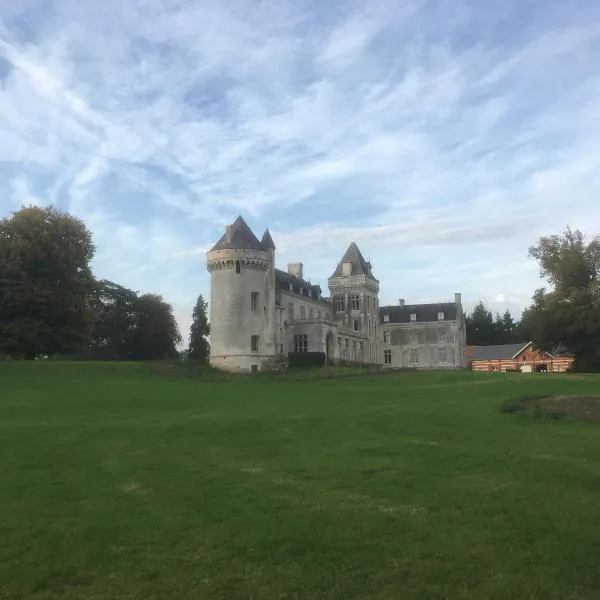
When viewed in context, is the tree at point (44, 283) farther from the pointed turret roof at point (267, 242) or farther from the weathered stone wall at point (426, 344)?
the weathered stone wall at point (426, 344)

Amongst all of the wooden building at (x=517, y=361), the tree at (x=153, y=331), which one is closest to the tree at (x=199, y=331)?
the tree at (x=153, y=331)

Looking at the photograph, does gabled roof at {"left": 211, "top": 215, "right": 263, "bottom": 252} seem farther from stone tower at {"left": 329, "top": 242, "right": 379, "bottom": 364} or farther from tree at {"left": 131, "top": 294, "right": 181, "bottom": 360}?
tree at {"left": 131, "top": 294, "right": 181, "bottom": 360}

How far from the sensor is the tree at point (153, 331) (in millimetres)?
85875

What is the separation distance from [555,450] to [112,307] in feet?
262

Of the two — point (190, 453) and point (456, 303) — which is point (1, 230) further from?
point (456, 303)

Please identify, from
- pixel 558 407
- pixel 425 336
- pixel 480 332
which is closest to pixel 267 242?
pixel 425 336

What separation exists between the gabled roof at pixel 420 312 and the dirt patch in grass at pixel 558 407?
7394cm

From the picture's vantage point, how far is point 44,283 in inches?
2036

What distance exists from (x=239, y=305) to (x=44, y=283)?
16.2 meters

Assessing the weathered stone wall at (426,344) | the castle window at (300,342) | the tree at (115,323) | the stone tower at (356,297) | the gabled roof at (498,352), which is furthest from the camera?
the gabled roof at (498,352)

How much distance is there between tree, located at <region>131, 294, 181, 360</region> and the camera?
85875mm

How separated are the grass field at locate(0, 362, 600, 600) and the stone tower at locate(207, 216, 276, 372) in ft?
132

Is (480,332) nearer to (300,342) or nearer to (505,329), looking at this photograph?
Answer: (505,329)

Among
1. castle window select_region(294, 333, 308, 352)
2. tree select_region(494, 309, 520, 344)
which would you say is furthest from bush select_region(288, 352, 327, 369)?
tree select_region(494, 309, 520, 344)
